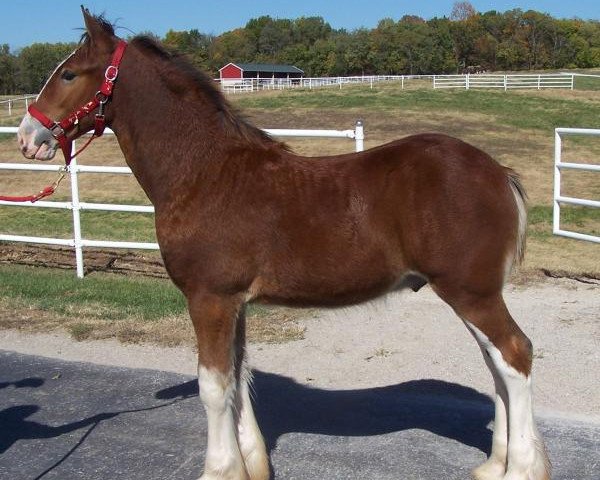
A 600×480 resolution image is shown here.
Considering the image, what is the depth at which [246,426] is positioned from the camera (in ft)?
13.7

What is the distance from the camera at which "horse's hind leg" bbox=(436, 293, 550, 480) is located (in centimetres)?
363

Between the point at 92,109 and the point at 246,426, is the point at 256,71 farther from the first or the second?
the point at 246,426

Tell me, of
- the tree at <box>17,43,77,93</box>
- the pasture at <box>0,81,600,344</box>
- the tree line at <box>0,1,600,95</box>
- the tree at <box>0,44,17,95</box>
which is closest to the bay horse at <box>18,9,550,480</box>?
the pasture at <box>0,81,600,344</box>

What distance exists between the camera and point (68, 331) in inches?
280

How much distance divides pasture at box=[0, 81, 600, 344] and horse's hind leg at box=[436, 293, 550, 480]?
1.68m

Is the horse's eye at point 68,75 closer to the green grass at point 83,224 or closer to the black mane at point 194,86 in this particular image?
the black mane at point 194,86

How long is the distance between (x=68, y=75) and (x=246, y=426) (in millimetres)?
2059

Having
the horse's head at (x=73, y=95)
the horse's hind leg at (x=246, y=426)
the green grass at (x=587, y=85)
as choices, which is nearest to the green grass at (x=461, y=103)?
the green grass at (x=587, y=85)

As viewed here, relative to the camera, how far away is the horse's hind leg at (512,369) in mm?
3635

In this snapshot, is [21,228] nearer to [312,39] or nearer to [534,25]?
[534,25]

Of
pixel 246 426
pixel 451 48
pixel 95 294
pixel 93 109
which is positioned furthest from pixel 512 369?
pixel 451 48

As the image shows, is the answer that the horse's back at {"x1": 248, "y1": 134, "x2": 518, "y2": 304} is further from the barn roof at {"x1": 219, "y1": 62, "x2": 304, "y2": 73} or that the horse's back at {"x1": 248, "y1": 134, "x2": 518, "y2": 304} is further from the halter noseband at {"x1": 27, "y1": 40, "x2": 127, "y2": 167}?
the barn roof at {"x1": 219, "y1": 62, "x2": 304, "y2": 73}

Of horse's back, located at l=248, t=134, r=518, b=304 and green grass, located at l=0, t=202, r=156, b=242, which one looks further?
green grass, located at l=0, t=202, r=156, b=242

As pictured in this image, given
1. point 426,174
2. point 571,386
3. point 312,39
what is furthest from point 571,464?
point 312,39
